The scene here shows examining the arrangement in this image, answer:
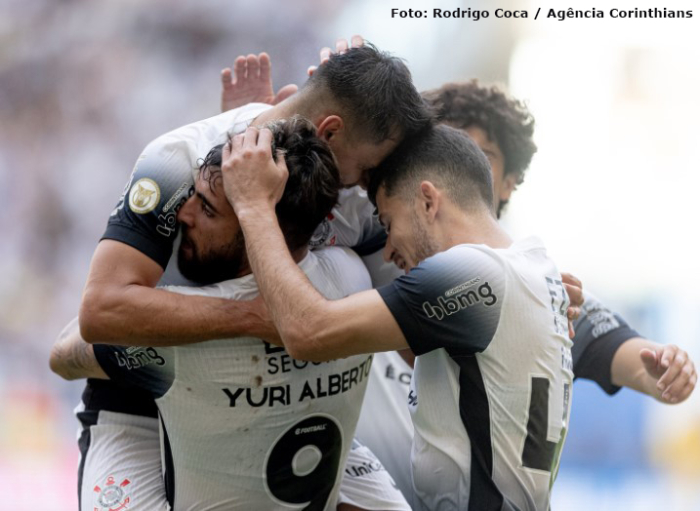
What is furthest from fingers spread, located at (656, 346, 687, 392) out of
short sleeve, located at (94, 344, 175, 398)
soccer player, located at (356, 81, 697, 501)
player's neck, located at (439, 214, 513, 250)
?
short sleeve, located at (94, 344, 175, 398)

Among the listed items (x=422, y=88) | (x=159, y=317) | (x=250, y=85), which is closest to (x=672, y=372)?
(x=159, y=317)

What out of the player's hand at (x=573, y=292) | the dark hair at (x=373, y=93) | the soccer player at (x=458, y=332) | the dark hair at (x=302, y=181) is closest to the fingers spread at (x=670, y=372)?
the player's hand at (x=573, y=292)

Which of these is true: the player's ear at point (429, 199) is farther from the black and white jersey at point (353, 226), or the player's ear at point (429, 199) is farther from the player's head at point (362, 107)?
the black and white jersey at point (353, 226)

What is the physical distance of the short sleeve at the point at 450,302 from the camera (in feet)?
8.18

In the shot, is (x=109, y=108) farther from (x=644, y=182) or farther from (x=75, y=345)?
(x=75, y=345)

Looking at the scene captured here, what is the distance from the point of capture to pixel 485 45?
8930 mm

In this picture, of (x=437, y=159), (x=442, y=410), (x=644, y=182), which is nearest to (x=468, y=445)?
(x=442, y=410)

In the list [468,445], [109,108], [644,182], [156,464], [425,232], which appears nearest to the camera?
[468,445]

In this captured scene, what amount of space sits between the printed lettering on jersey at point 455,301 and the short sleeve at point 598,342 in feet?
4.75

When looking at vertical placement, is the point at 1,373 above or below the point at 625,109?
below

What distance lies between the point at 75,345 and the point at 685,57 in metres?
7.13

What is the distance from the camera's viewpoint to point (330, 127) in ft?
9.35

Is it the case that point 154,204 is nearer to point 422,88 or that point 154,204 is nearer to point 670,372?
point 670,372

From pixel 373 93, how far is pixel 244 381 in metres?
0.97
